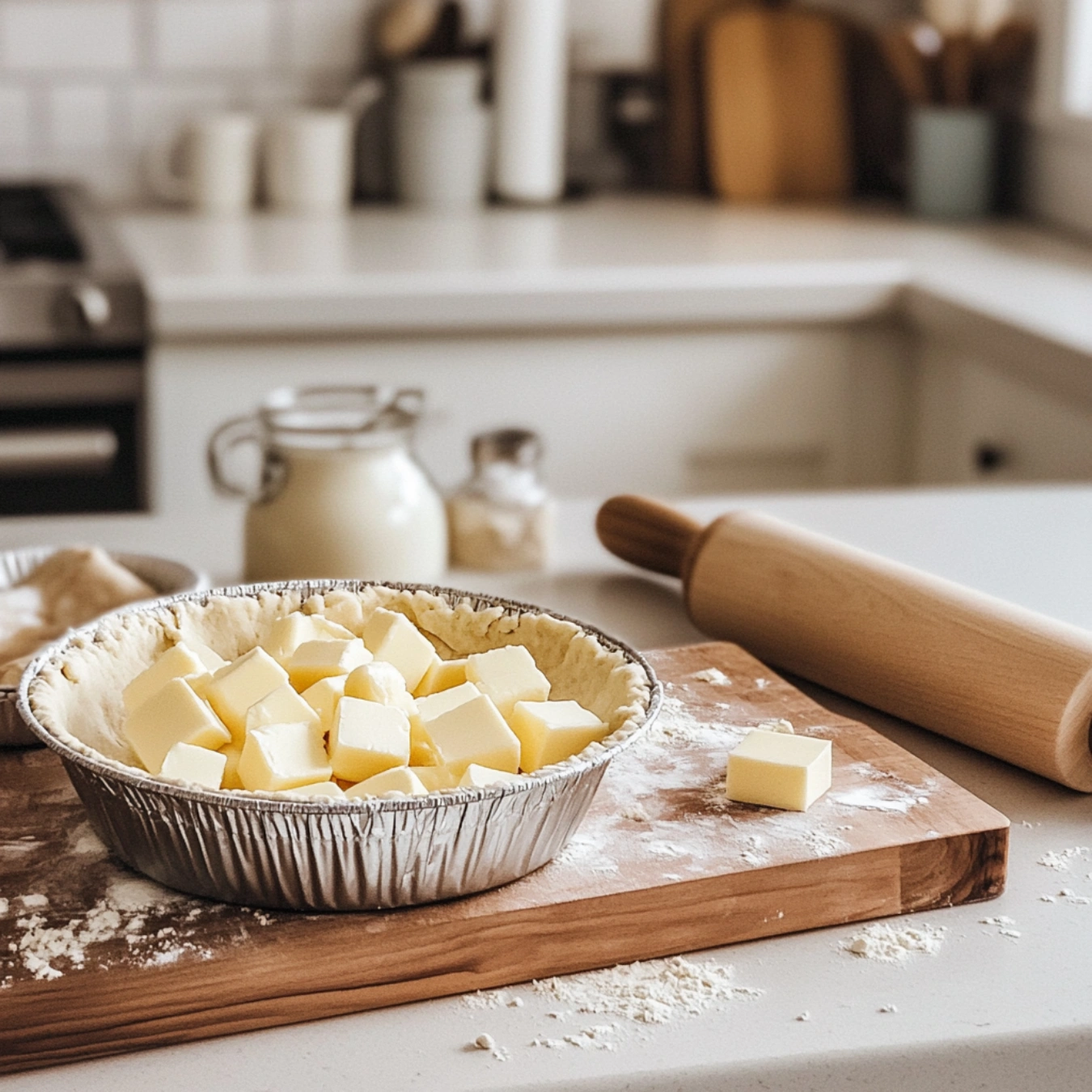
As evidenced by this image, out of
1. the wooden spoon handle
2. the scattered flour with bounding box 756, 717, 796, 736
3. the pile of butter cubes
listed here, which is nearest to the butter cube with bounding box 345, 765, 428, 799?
the pile of butter cubes

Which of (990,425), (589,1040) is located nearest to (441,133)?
(990,425)

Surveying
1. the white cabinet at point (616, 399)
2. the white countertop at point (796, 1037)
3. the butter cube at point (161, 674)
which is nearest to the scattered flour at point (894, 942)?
the white countertop at point (796, 1037)

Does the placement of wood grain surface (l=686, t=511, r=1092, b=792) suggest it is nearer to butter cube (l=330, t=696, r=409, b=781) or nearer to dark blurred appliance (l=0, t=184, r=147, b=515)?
butter cube (l=330, t=696, r=409, b=781)

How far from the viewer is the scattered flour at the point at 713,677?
97cm

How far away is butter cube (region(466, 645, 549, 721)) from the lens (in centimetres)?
78

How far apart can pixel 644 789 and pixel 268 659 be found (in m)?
0.20

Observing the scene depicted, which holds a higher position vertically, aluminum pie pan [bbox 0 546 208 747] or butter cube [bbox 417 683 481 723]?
butter cube [bbox 417 683 481 723]

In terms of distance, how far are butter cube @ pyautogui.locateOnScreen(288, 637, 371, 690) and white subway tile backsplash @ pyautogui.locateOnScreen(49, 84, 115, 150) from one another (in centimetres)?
219

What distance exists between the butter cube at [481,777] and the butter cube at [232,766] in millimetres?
101

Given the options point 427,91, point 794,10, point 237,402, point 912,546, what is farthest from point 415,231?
point 912,546

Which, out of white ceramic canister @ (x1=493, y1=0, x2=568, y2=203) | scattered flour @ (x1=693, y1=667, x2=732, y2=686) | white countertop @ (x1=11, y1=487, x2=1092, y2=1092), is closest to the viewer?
white countertop @ (x1=11, y1=487, x2=1092, y2=1092)

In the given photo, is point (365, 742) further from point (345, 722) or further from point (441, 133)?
point (441, 133)

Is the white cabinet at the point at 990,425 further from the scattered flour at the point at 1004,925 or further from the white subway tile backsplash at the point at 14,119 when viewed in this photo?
the white subway tile backsplash at the point at 14,119

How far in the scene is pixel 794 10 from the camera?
2.86 metres
